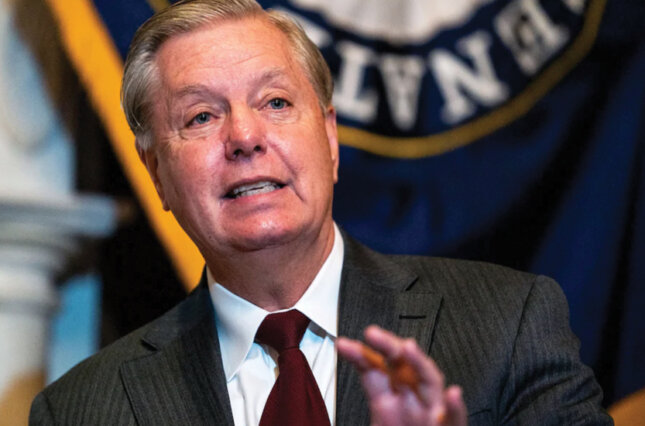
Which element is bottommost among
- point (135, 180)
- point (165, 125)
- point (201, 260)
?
point (201, 260)

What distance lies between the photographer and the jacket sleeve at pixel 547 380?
65.2 inches

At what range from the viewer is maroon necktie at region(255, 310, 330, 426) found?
170 centimetres

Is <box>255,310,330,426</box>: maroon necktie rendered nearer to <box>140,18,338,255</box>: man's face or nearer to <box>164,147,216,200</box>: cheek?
<box>140,18,338,255</box>: man's face

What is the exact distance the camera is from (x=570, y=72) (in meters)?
2.51

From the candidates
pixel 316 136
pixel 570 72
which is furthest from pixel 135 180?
pixel 570 72

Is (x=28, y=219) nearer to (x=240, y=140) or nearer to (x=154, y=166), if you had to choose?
(x=154, y=166)

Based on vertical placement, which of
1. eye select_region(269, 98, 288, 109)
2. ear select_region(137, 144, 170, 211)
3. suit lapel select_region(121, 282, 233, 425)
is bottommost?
suit lapel select_region(121, 282, 233, 425)

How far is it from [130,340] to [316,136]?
66cm

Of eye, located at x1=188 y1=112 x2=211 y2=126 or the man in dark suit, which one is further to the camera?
eye, located at x1=188 y1=112 x2=211 y2=126

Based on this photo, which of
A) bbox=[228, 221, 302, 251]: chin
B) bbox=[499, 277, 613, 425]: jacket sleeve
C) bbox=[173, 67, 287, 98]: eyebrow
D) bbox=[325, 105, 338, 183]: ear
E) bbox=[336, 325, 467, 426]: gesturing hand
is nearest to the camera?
bbox=[336, 325, 467, 426]: gesturing hand

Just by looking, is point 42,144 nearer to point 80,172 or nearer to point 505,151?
point 80,172

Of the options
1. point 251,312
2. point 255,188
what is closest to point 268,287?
point 251,312

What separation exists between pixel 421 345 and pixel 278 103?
0.60m

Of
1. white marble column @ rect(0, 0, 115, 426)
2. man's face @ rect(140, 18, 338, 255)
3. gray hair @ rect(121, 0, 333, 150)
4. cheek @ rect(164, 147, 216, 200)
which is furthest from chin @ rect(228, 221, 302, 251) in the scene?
white marble column @ rect(0, 0, 115, 426)
